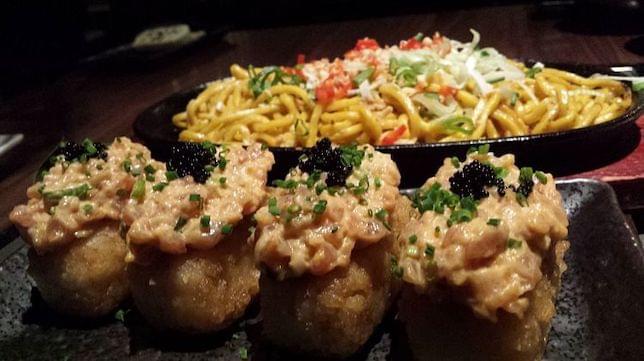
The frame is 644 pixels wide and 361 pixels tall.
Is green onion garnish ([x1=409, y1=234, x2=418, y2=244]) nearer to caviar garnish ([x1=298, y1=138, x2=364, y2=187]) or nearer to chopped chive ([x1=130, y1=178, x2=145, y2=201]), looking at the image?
caviar garnish ([x1=298, y1=138, x2=364, y2=187])

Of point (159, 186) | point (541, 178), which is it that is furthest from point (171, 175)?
point (541, 178)

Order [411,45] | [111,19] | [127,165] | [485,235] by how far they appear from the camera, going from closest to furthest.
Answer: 1. [485,235]
2. [127,165]
3. [411,45]
4. [111,19]

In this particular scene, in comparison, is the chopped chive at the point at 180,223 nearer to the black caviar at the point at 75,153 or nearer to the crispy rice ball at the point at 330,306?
the crispy rice ball at the point at 330,306

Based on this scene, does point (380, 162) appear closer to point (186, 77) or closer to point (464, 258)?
point (464, 258)

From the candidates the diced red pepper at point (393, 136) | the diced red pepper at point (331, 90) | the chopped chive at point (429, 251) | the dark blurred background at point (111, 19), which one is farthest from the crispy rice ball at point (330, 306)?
the dark blurred background at point (111, 19)

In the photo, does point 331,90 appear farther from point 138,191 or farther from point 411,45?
point 138,191

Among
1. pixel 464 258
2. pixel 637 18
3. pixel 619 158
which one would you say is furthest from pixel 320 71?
pixel 637 18
